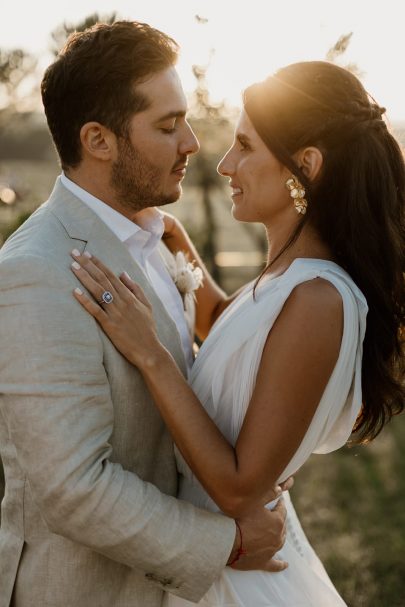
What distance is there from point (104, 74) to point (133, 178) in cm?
35

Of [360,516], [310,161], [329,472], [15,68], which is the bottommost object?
[329,472]

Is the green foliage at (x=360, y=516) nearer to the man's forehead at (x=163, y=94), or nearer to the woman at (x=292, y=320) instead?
the woman at (x=292, y=320)

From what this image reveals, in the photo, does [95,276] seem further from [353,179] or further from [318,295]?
[353,179]

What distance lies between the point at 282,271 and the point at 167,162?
1.82 ft

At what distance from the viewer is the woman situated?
234 centimetres

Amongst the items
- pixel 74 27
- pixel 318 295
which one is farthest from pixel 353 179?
pixel 74 27

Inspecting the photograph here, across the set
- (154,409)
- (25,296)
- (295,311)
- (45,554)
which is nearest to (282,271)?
(295,311)

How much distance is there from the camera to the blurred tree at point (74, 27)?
4.58 metres

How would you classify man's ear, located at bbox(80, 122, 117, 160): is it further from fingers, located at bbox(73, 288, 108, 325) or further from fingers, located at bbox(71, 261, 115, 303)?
fingers, located at bbox(73, 288, 108, 325)

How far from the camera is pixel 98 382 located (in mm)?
2266

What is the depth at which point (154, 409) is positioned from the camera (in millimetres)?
2516

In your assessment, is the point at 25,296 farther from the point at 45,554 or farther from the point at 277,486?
the point at 277,486

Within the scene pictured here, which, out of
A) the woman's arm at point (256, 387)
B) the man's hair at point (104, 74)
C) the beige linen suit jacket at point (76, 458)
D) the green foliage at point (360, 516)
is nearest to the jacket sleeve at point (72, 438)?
the beige linen suit jacket at point (76, 458)

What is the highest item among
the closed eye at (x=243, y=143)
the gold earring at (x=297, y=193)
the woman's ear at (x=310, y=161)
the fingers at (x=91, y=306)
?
the woman's ear at (x=310, y=161)
